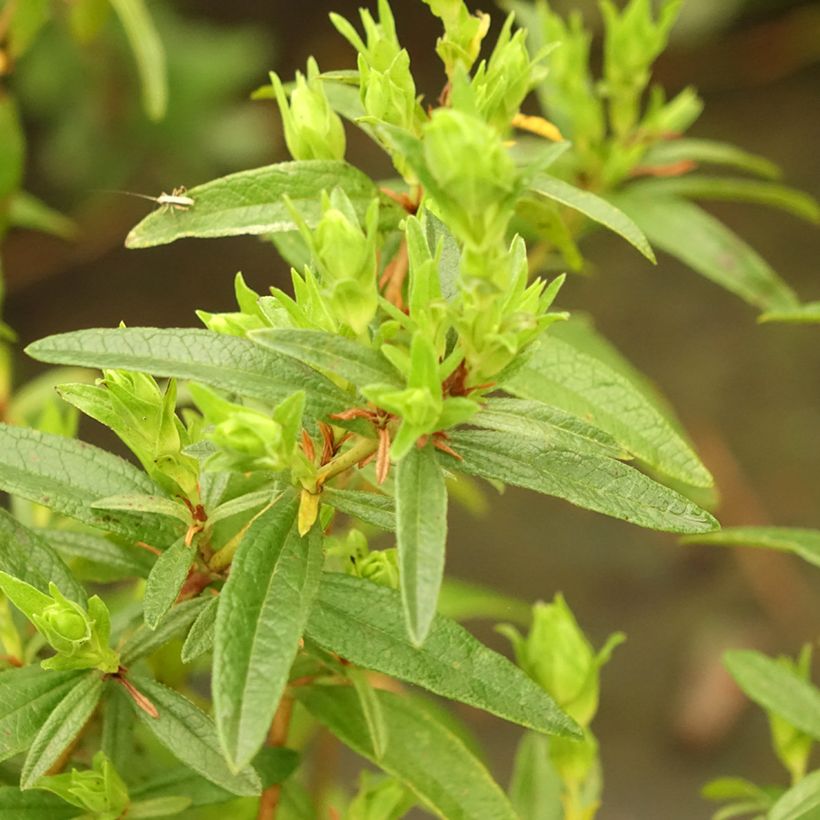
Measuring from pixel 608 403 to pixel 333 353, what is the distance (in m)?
0.29

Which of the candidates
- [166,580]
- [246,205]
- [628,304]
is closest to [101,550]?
[166,580]

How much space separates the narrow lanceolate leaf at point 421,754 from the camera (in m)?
0.83

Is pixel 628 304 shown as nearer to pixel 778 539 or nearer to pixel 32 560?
pixel 778 539

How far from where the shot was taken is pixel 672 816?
250 centimetres

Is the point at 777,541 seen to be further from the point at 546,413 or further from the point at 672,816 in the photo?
the point at 672,816

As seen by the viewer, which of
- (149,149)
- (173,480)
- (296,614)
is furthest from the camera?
(149,149)

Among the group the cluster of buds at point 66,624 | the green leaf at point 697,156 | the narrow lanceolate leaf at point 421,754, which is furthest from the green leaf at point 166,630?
the green leaf at point 697,156

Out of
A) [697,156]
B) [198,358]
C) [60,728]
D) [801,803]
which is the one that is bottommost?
[801,803]

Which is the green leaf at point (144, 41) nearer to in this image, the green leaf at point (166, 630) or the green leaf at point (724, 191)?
the green leaf at point (724, 191)

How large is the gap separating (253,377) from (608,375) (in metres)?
0.32

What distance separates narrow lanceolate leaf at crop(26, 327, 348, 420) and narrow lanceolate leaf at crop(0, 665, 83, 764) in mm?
230

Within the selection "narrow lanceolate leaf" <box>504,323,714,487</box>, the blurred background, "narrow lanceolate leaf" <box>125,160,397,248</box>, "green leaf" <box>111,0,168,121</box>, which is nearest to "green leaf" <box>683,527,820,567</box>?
"narrow lanceolate leaf" <box>504,323,714,487</box>

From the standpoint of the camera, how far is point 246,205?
84cm

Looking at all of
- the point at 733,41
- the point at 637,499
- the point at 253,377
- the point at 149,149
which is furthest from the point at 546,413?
the point at 733,41
